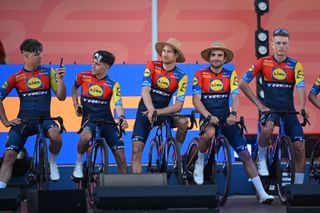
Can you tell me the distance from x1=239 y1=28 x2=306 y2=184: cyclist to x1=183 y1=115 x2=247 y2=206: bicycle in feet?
1.49

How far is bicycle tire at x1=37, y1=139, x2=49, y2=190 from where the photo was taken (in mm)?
9750

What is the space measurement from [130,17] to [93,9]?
638 millimetres

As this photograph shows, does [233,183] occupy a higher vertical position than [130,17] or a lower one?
lower

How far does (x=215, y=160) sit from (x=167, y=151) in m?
0.56

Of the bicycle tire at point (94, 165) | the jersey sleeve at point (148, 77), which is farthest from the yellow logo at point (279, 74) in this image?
the bicycle tire at point (94, 165)

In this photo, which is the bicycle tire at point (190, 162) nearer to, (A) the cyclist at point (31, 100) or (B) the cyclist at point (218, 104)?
(B) the cyclist at point (218, 104)

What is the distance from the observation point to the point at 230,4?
612 inches

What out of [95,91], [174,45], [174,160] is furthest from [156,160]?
[174,45]

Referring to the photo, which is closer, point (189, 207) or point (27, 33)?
point (189, 207)

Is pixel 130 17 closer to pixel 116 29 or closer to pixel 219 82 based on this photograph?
pixel 116 29

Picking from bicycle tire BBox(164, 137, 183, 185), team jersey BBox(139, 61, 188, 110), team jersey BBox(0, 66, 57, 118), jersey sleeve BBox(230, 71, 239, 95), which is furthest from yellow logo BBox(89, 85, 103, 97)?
jersey sleeve BBox(230, 71, 239, 95)

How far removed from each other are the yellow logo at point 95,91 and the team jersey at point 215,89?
1083mm

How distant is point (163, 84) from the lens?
417 inches

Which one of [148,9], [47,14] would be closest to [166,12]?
[148,9]
